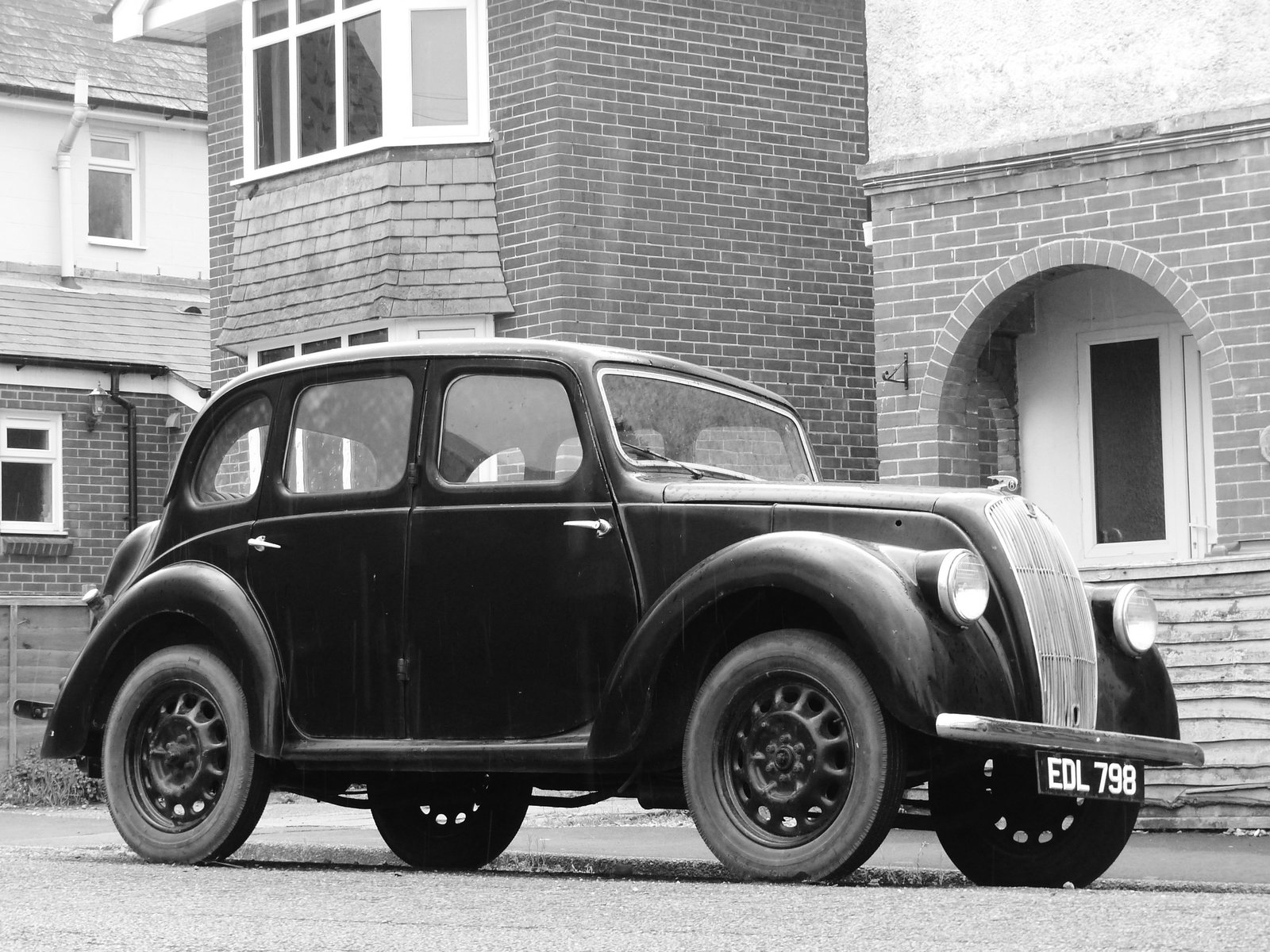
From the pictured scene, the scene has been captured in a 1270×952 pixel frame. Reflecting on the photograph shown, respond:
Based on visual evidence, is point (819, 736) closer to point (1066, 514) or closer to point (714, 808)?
point (714, 808)

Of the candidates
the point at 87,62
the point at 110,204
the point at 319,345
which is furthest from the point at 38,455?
the point at 319,345

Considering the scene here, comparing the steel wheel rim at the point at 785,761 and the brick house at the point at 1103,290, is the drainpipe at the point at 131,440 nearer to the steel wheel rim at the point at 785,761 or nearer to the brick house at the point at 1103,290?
the brick house at the point at 1103,290

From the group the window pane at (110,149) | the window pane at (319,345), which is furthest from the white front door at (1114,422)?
the window pane at (110,149)

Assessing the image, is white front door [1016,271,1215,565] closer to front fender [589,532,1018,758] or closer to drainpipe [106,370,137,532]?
front fender [589,532,1018,758]

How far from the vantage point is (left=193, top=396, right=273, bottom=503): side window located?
8.44 m

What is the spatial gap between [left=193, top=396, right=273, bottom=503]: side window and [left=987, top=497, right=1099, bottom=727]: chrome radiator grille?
9.88 ft

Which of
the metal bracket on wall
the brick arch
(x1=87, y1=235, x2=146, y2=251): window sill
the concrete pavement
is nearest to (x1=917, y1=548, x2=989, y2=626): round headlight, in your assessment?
the concrete pavement

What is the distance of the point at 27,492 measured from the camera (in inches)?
897

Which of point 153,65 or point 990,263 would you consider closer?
point 990,263

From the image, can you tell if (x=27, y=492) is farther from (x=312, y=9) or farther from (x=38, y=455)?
(x=312, y=9)

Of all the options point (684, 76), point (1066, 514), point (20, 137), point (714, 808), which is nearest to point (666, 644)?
point (714, 808)

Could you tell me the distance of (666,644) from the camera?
7.07 m

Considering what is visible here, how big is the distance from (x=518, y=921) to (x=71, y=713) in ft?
11.0

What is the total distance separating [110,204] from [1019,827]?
767 inches
